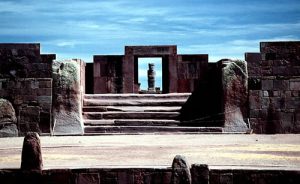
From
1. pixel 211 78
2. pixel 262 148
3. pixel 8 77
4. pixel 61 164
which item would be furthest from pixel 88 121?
pixel 61 164

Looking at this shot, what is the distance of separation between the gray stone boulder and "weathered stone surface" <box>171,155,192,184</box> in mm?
8044

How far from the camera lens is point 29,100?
41.0 feet

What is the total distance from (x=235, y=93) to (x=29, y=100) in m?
5.10

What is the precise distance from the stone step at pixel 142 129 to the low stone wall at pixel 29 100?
117 cm

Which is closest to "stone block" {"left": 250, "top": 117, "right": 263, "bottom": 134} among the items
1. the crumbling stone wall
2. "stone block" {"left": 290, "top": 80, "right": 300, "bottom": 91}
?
"stone block" {"left": 290, "top": 80, "right": 300, "bottom": 91}

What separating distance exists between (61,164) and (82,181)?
49cm

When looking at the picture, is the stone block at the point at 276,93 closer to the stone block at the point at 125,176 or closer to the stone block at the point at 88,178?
the stone block at the point at 125,176

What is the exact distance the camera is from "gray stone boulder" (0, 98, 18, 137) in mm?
12297

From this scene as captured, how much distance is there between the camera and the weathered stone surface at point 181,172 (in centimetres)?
507

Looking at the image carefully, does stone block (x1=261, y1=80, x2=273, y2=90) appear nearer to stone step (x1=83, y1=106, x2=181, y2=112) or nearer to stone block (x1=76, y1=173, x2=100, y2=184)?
stone step (x1=83, y1=106, x2=181, y2=112)

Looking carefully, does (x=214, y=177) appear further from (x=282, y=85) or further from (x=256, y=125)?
(x=282, y=85)

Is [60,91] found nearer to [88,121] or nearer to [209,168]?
[88,121]

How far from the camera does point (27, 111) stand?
12.4m

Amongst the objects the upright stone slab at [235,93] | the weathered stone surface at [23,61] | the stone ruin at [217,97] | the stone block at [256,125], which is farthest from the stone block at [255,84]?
the weathered stone surface at [23,61]
